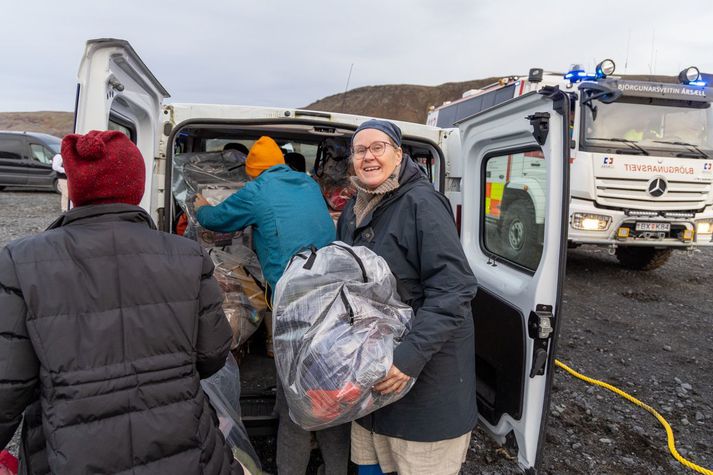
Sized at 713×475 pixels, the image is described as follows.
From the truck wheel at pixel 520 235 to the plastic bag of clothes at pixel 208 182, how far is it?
176cm

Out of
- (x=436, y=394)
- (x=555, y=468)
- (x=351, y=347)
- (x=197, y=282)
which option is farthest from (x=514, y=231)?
(x=197, y=282)

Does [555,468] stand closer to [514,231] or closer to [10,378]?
[514,231]

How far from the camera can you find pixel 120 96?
2023mm

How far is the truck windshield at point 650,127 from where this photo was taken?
6070mm

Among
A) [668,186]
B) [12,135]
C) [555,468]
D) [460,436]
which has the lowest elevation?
[555,468]

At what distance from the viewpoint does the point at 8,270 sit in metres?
1.13

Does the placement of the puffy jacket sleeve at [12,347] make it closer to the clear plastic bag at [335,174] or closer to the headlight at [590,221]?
the clear plastic bag at [335,174]

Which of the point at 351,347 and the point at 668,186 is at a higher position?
the point at 668,186

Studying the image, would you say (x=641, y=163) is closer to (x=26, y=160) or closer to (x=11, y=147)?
(x=26, y=160)

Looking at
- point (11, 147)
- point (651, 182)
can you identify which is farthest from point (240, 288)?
point (11, 147)

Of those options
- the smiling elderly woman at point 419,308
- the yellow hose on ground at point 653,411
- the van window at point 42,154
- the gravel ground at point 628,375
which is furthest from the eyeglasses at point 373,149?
the van window at point 42,154

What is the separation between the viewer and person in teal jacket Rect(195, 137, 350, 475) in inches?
83.2

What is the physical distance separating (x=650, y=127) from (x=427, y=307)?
6259mm

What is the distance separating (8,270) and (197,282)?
434mm
